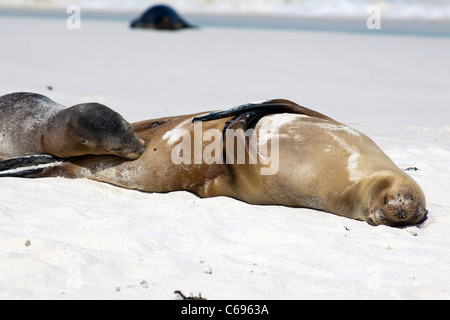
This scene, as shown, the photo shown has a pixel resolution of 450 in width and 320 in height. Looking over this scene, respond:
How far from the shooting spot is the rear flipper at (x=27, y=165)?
15.5 feet

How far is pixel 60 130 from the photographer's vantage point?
15.3ft

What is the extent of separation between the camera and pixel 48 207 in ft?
13.5

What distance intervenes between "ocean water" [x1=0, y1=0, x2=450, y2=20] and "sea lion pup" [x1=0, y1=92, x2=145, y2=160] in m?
21.2

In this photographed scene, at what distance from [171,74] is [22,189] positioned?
19.9ft

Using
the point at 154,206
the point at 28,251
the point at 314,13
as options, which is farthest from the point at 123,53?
the point at 314,13

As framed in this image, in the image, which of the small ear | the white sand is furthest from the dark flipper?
the small ear

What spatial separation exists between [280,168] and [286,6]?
2353cm

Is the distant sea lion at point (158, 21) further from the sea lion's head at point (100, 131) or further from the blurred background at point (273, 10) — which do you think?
the sea lion's head at point (100, 131)

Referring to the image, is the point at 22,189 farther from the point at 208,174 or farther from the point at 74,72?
the point at 74,72

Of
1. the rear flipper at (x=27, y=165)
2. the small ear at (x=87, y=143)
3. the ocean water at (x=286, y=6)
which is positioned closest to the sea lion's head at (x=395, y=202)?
the small ear at (x=87, y=143)

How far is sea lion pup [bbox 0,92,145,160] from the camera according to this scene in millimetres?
4512

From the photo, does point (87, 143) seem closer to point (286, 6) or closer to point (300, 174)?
point (300, 174)

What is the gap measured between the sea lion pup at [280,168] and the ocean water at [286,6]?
21181 mm

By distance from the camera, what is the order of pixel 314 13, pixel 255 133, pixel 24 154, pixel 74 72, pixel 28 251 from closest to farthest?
pixel 28 251, pixel 255 133, pixel 24 154, pixel 74 72, pixel 314 13
